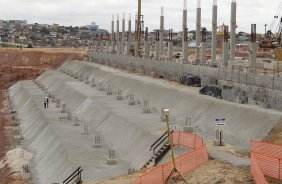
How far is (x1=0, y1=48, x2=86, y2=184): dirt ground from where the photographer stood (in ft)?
141

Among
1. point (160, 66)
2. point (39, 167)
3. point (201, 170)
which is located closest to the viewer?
point (201, 170)

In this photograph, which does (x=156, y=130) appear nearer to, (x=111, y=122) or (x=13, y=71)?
(x=111, y=122)

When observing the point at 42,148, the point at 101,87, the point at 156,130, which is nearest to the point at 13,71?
the point at 101,87

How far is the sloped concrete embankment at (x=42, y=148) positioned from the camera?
3275 centimetres

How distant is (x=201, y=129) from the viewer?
37.4 meters

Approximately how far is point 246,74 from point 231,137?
15.7 metres

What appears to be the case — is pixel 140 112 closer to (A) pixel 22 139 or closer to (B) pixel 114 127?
(B) pixel 114 127

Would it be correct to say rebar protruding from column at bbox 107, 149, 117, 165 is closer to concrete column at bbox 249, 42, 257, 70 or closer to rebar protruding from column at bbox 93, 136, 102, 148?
rebar protruding from column at bbox 93, 136, 102, 148

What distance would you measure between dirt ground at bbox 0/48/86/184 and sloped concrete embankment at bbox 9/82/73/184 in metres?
1.42

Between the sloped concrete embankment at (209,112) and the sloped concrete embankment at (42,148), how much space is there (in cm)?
894

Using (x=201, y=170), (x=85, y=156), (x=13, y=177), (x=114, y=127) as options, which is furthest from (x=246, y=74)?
(x=201, y=170)

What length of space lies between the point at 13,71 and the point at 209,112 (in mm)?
84151

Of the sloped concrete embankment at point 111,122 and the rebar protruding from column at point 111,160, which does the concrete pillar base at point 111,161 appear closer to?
the rebar protruding from column at point 111,160

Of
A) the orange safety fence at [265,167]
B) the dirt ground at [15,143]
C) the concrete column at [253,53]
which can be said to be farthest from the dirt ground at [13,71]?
the concrete column at [253,53]
